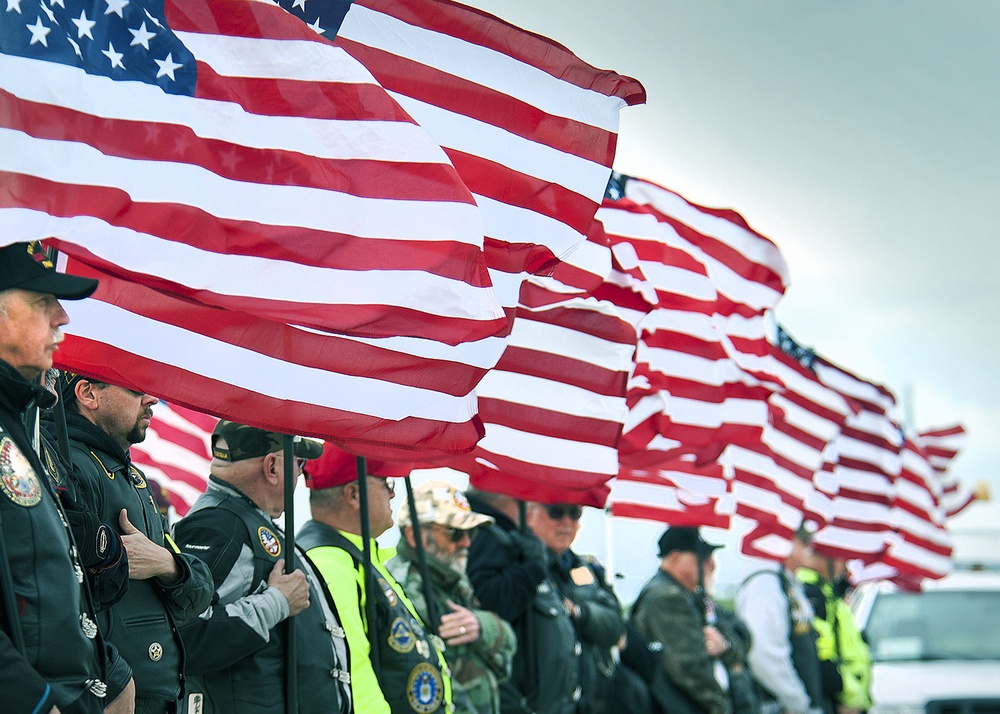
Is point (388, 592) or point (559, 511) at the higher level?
point (559, 511)

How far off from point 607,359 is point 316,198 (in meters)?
3.65

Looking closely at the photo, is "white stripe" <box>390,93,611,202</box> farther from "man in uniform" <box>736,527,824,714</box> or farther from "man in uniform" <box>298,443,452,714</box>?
"man in uniform" <box>736,527,824,714</box>

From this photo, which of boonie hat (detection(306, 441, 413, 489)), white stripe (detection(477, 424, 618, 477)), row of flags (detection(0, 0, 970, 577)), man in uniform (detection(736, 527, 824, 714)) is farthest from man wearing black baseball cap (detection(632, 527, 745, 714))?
boonie hat (detection(306, 441, 413, 489))

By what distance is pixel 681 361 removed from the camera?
9695 millimetres

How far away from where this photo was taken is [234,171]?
4629mm

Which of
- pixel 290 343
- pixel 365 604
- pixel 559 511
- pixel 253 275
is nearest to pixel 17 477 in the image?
pixel 253 275

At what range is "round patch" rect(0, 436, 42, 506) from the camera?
3281 mm

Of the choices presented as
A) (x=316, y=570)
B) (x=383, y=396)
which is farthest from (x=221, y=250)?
(x=316, y=570)

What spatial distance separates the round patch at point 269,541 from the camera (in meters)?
5.35

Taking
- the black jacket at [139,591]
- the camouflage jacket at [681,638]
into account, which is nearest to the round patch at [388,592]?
the black jacket at [139,591]

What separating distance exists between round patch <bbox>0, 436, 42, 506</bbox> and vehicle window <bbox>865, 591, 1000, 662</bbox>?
36.3 feet

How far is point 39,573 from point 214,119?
6.02 feet

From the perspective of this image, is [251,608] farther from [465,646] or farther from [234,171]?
[465,646]

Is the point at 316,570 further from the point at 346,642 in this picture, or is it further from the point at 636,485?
the point at 636,485
